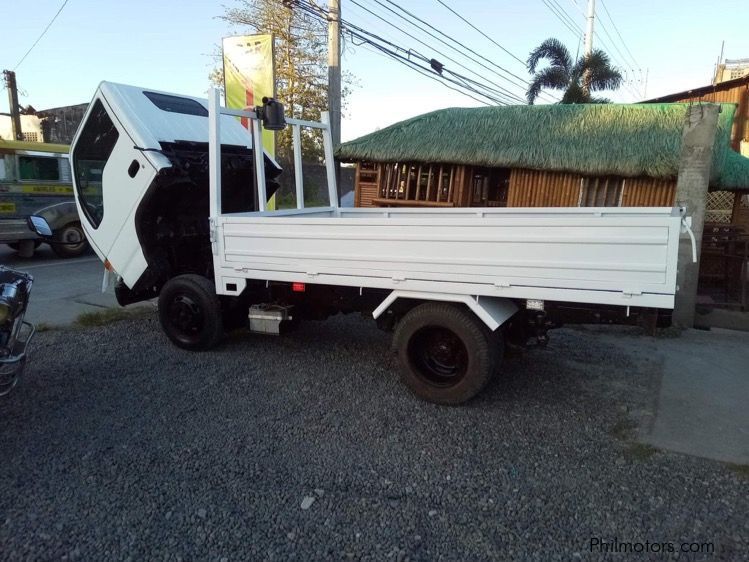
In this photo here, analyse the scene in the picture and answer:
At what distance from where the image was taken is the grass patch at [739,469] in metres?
3.29

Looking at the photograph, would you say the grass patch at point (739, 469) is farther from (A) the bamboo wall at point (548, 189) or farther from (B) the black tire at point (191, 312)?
(A) the bamboo wall at point (548, 189)

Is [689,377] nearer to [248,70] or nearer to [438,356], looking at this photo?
[438,356]

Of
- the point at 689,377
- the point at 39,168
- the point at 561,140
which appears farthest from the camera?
the point at 39,168

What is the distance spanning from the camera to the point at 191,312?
538cm

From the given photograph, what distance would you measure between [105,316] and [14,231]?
6251 mm

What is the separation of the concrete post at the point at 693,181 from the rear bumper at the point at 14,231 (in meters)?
11.6

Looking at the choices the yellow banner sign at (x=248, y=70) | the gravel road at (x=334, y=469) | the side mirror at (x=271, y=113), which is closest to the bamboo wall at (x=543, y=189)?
the yellow banner sign at (x=248, y=70)

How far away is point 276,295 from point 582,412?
2.83 m

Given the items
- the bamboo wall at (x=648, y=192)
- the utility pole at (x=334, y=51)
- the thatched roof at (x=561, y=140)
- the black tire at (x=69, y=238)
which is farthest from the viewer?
the utility pole at (x=334, y=51)

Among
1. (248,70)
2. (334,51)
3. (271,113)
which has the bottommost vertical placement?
(271,113)

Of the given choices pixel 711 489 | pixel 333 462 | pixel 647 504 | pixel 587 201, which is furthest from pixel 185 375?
pixel 587 201

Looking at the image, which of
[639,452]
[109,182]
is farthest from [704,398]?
[109,182]

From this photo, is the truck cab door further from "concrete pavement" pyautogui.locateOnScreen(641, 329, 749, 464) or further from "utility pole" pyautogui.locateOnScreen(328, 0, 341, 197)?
"utility pole" pyautogui.locateOnScreen(328, 0, 341, 197)

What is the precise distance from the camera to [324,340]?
236 inches
